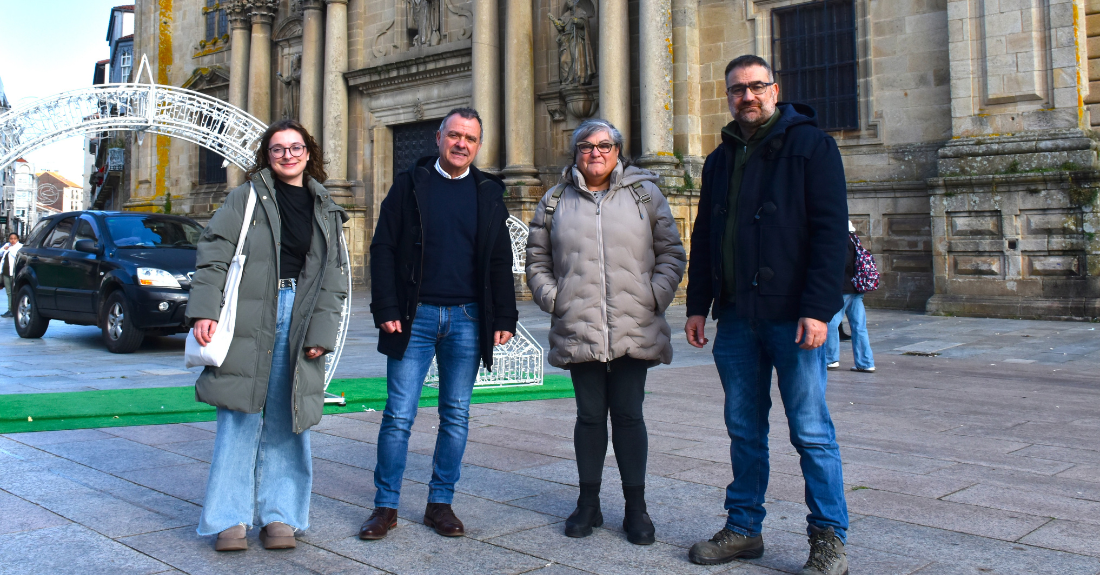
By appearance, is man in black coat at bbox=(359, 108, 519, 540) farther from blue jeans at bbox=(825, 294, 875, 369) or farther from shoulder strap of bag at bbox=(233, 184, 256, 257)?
blue jeans at bbox=(825, 294, 875, 369)

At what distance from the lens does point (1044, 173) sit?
13469 mm

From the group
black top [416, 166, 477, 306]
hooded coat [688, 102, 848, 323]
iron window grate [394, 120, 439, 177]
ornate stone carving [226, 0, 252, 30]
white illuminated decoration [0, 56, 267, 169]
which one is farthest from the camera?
ornate stone carving [226, 0, 252, 30]

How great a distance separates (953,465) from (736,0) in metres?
14.2

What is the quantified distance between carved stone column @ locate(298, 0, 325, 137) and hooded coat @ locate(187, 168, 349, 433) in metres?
22.4

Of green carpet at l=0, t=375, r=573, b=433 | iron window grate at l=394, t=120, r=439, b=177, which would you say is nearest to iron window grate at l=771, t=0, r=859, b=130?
iron window grate at l=394, t=120, r=439, b=177

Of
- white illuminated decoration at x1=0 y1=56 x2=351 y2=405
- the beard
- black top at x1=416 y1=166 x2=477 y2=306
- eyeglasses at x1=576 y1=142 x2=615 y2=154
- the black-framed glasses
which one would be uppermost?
white illuminated decoration at x1=0 y1=56 x2=351 y2=405

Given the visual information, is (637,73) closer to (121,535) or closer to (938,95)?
Answer: (938,95)

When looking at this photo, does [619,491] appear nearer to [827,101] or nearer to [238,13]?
[827,101]

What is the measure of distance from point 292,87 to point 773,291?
2557 cm

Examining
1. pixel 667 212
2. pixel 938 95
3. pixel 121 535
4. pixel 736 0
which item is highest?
pixel 736 0

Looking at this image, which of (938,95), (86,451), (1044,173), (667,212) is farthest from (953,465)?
(938,95)

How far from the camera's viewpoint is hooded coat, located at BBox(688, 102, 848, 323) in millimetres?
3521

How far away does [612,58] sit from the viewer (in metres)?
17.9

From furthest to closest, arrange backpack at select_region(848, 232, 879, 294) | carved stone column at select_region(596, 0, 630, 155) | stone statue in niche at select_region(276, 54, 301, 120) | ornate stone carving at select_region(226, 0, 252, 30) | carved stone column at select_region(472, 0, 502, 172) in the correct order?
ornate stone carving at select_region(226, 0, 252, 30), stone statue in niche at select_region(276, 54, 301, 120), carved stone column at select_region(472, 0, 502, 172), carved stone column at select_region(596, 0, 630, 155), backpack at select_region(848, 232, 879, 294)
